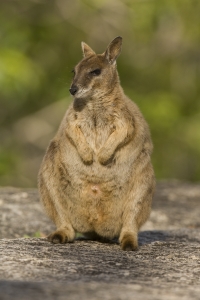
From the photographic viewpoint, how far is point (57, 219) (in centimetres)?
714

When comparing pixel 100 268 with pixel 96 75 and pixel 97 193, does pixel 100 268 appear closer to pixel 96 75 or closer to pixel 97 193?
pixel 97 193

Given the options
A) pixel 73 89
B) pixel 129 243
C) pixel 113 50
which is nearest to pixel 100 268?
pixel 129 243

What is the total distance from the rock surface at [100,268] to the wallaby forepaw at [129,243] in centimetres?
6

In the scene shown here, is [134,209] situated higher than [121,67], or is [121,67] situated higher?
[121,67]

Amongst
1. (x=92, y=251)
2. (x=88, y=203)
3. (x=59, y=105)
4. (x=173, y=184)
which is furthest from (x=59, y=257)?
(x=59, y=105)

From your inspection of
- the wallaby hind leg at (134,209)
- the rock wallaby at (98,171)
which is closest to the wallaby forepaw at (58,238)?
the rock wallaby at (98,171)

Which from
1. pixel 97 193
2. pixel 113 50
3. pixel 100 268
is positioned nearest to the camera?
pixel 100 268

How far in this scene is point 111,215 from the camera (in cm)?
696

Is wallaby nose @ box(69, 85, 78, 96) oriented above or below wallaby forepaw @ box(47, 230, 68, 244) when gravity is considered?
above

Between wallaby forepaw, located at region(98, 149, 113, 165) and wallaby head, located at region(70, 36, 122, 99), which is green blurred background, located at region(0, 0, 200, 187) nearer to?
wallaby head, located at region(70, 36, 122, 99)

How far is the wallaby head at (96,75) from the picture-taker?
23.6ft

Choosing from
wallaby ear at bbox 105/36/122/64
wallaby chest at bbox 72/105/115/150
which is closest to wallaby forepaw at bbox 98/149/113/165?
wallaby chest at bbox 72/105/115/150

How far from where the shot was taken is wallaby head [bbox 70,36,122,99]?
7.18 meters

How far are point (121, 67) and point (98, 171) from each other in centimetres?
1615
